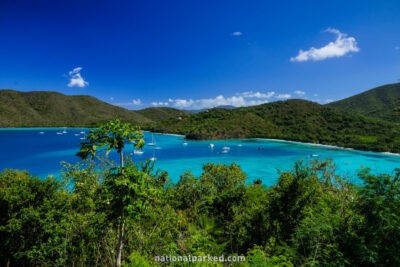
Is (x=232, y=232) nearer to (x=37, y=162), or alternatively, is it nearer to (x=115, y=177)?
(x=115, y=177)

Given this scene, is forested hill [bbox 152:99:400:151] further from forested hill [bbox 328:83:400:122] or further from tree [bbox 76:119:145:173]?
tree [bbox 76:119:145:173]

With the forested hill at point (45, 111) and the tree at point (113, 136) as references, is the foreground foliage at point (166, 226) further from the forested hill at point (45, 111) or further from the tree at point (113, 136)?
the forested hill at point (45, 111)

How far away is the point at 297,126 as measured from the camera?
400ft

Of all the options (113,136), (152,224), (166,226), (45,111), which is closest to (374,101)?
(166,226)

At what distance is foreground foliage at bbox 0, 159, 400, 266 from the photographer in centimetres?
456

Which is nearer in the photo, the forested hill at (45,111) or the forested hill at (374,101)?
the forested hill at (374,101)

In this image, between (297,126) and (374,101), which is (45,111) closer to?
(297,126)

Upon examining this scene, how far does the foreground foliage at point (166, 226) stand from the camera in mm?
4559

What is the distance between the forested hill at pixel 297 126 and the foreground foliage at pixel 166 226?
96473 millimetres

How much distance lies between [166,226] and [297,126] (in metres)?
132

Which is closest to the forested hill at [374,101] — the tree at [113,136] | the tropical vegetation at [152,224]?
the tropical vegetation at [152,224]

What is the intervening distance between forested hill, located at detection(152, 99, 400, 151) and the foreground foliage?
96.5 meters

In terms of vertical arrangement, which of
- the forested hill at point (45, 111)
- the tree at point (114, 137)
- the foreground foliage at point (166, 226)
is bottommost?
the foreground foliage at point (166, 226)

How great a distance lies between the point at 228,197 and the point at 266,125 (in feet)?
409
